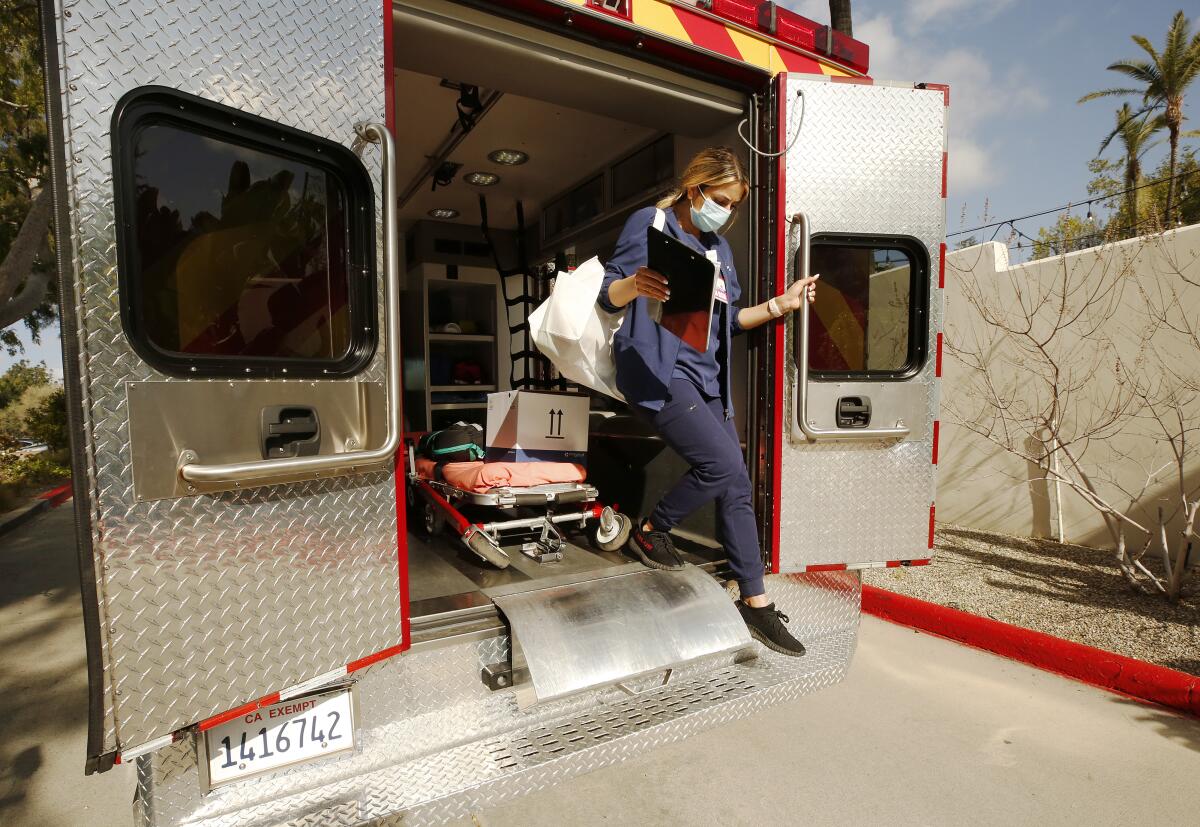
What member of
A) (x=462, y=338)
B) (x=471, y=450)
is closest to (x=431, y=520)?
(x=471, y=450)

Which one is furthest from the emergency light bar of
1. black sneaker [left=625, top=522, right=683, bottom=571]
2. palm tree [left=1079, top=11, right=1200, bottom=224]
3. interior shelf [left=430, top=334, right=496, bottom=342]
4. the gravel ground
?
palm tree [left=1079, top=11, right=1200, bottom=224]

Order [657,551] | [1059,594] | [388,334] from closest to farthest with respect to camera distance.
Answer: [388,334] < [657,551] < [1059,594]

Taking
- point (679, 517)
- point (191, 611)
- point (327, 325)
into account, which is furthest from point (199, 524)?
point (679, 517)

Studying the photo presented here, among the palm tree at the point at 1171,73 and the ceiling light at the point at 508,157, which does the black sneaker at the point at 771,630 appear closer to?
the ceiling light at the point at 508,157

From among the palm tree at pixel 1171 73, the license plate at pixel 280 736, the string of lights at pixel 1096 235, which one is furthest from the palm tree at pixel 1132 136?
the license plate at pixel 280 736

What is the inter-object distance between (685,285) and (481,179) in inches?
128

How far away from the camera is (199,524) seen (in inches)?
57.4

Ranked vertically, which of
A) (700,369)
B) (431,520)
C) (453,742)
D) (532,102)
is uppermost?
(532,102)

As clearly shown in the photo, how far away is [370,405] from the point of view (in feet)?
5.86

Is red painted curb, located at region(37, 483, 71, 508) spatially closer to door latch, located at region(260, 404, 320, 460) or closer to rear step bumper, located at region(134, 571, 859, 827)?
rear step bumper, located at region(134, 571, 859, 827)

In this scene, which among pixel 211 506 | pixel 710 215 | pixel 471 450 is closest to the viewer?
pixel 211 506

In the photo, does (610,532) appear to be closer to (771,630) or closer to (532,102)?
(771,630)

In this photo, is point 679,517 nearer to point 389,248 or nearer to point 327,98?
point 389,248

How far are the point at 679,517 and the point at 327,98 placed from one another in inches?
75.9
